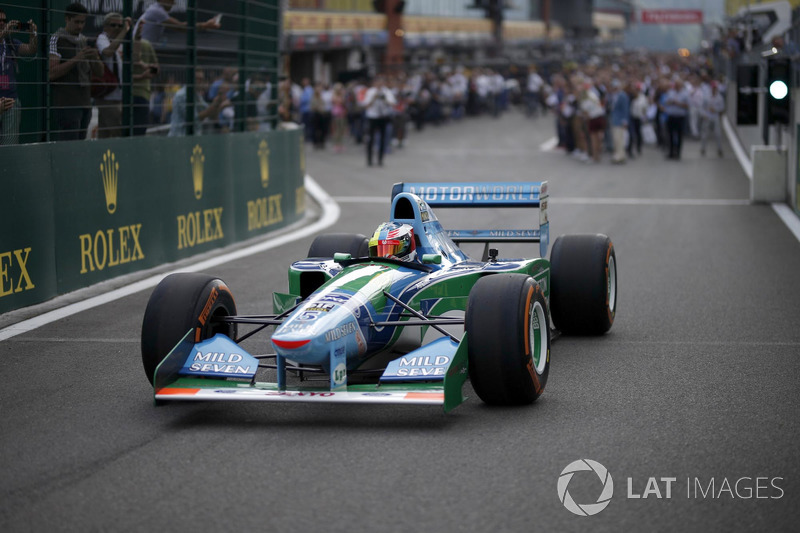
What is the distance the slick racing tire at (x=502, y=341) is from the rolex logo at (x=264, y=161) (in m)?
9.85

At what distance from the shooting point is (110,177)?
11734 mm

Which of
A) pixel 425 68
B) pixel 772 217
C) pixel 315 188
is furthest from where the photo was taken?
pixel 425 68

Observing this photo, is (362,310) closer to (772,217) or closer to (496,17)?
(772,217)

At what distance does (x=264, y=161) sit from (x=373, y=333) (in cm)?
972

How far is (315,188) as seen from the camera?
74.7 ft

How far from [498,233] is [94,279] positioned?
413 centimetres

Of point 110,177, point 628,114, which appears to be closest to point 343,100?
point 628,114

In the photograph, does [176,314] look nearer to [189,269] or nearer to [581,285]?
[581,285]

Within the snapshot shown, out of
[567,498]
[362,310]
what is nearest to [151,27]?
[362,310]

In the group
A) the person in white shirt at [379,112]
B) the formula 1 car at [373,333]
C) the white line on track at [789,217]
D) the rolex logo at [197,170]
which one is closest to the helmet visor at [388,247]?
the formula 1 car at [373,333]

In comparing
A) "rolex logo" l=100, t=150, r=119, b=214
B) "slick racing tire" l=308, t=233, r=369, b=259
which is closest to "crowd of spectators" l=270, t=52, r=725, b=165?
"rolex logo" l=100, t=150, r=119, b=214

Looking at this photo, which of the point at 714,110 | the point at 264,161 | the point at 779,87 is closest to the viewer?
the point at 264,161

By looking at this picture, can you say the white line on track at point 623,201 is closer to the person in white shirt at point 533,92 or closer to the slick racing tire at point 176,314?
the slick racing tire at point 176,314

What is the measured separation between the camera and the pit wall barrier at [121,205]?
1004 centimetres
